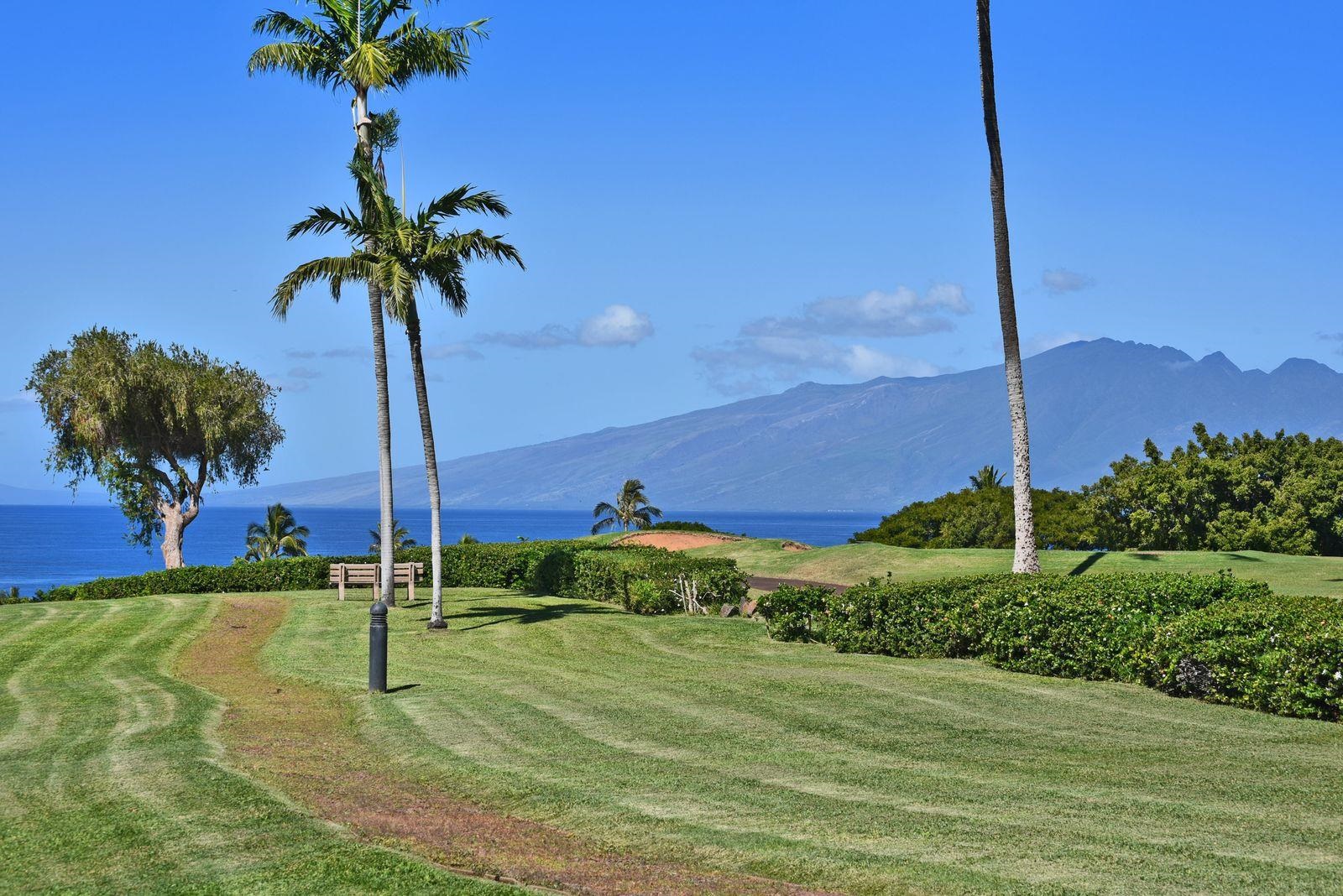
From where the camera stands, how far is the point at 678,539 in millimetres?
48156

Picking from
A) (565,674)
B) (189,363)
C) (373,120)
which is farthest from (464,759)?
(189,363)

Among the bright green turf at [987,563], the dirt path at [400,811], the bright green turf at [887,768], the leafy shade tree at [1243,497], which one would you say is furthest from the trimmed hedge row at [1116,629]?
the leafy shade tree at [1243,497]

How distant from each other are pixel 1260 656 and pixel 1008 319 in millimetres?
11517

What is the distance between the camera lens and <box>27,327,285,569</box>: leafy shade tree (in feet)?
155

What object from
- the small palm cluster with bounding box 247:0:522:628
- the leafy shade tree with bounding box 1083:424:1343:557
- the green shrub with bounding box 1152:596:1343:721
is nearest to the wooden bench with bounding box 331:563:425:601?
the small palm cluster with bounding box 247:0:522:628

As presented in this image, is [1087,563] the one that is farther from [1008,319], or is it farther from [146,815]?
[146,815]

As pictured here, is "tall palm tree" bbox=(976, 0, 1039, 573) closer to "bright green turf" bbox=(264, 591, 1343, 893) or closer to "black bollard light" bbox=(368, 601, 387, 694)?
"bright green turf" bbox=(264, 591, 1343, 893)

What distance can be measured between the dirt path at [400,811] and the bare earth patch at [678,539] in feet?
101

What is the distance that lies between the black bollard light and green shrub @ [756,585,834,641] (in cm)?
710

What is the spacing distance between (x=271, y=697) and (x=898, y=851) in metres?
10.1

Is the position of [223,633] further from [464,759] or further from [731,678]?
[464,759]

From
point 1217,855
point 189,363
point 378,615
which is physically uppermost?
point 189,363

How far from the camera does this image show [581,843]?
319 inches

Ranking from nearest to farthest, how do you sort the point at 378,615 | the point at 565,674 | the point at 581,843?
the point at 581,843, the point at 378,615, the point at 565,674
